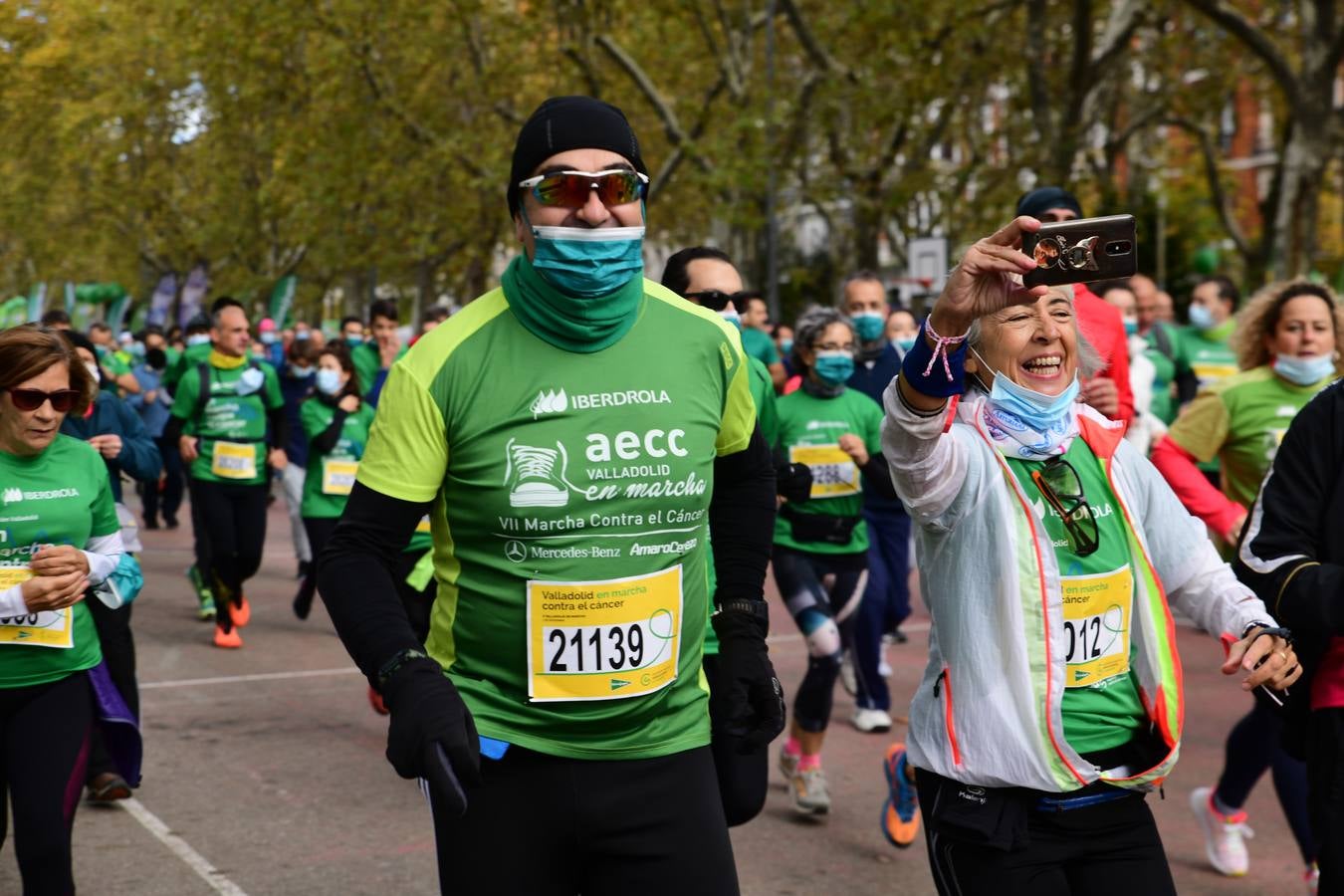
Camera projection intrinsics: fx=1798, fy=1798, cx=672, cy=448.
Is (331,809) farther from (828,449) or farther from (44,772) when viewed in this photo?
(828,449)

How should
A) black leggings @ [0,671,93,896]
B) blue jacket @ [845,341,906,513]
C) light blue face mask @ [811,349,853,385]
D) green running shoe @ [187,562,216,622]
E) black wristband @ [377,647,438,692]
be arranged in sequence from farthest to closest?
green running shoe @ [187,562,216,622] < blue jacket @ [845,341,906,513] < light blue face mask @ [811,349,853,385] < black leggings @ [0,671,93,896] < black wristband @ [377,647,438,692]

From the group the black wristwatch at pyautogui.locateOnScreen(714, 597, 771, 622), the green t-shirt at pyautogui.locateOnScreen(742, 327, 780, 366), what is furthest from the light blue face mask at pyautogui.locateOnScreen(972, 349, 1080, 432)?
the green t-shirt at pyautogui.locateOnScreen(742, 327, 780, 366)

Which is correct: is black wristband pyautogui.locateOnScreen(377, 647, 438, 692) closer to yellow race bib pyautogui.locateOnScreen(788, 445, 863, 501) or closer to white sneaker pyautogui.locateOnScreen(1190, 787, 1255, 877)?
white sneaker pyautogui.locateOnScreen(1190, 787, 1255, 877)

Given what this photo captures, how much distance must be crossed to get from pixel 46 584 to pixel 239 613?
6.84 metres

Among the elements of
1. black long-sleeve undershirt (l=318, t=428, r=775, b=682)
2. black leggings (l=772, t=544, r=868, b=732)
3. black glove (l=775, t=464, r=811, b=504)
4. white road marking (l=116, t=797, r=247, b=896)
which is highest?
black long-sleeve undershirt (l=318, t=428, r=775, b=682)

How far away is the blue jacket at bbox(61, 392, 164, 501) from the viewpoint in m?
7.23

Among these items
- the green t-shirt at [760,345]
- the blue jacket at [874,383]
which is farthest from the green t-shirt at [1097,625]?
the green t-shirt at [760,345]

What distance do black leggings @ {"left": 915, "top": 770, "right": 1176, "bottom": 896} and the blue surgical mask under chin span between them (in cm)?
298

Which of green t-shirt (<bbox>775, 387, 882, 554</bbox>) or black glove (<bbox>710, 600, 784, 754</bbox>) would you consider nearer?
black glove (<bbox>710, 600, 784, 754</bbox>)

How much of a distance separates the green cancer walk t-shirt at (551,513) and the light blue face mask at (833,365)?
4.48 meters

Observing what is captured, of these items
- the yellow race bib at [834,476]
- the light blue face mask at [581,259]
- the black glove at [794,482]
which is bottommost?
the yellow race bib at [834,476]

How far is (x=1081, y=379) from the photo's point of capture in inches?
158

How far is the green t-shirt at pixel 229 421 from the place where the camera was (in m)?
11.0

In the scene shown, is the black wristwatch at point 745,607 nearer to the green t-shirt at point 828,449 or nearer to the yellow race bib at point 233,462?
the green t-shirt at point 828,449
